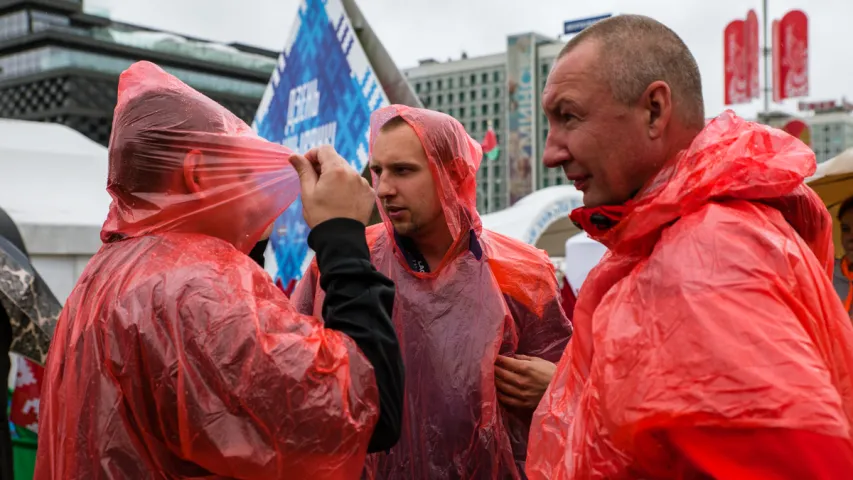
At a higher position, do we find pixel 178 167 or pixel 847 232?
pixel 178 167

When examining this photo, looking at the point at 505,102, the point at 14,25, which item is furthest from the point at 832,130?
the point at 14,25

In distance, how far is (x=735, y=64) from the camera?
74.1ft

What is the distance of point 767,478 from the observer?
903 mm

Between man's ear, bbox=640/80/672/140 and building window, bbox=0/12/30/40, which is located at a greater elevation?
building window, bbox=0/12/30/40

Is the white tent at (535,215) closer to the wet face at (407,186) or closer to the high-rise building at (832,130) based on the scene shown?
the wet face at (407,186)

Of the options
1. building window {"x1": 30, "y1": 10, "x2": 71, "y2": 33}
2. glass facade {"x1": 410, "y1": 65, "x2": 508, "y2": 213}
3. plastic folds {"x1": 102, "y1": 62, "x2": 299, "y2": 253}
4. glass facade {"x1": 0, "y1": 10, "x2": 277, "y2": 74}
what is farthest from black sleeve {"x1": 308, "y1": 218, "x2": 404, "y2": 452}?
glass facade {"x1": 410, "y1": 65, "x2": 508, "y2": 213}

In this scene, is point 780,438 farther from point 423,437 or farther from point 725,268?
point 423,437

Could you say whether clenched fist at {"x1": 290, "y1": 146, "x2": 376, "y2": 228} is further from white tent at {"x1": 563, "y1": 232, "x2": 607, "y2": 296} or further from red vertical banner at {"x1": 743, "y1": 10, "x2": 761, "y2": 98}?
red vertical banner at {"x1": 743, "y1": 10, "x2": 761, "y2": 98}

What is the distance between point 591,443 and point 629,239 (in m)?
0.31

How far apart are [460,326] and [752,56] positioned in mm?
23330

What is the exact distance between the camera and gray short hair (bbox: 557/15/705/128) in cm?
117

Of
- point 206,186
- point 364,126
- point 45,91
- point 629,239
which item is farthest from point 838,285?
point 45,91

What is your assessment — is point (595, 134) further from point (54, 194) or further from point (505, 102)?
point (505, 102)

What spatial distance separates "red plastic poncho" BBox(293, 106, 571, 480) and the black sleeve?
1.98 feet
